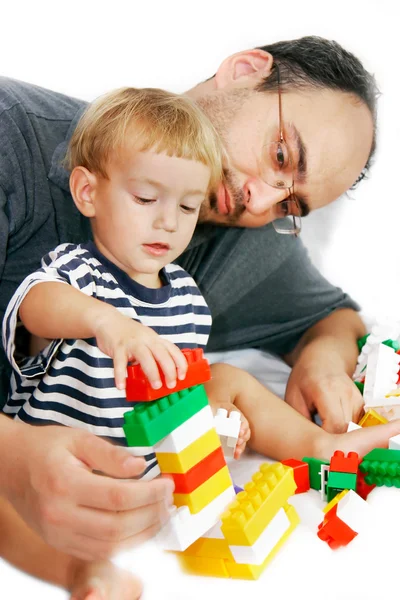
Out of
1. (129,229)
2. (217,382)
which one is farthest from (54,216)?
(217,382)

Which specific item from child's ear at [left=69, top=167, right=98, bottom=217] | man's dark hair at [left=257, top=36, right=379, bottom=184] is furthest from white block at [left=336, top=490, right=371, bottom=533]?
man's dark hair at [left=257, top=36, right=379, bottom=184]

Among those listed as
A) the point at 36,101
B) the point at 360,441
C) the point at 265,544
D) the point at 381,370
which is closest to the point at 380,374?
the point at 381,370

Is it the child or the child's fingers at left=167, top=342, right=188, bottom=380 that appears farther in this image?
the child

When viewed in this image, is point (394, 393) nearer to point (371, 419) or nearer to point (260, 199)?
point (371, 419)

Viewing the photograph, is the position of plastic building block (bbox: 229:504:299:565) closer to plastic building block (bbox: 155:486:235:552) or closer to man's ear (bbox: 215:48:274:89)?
plastic building block (bbox: 155:486:235:552)

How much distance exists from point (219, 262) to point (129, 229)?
0.28m

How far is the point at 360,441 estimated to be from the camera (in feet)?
2.27

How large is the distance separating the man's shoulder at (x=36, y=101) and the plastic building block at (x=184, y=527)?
0.42 metres

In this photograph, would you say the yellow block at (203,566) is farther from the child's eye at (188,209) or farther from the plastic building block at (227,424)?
the child's eye at (188,209)

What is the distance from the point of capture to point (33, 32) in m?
0.84

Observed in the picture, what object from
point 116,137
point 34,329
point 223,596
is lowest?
point 223,596

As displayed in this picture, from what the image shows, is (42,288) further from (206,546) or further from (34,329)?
(206,546)

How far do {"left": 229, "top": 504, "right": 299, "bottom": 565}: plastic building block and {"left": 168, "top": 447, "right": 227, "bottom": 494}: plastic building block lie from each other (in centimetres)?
5

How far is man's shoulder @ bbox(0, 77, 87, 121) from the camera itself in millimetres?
719
